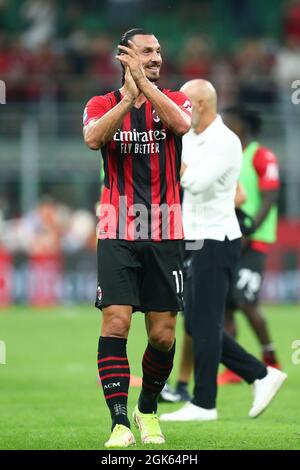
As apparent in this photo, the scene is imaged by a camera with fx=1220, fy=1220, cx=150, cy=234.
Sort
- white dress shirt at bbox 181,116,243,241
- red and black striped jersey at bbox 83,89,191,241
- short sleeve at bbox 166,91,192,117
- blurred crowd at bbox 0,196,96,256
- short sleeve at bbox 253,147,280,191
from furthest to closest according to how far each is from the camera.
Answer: blurred crowd at bbox 0,196,96,256 → short sleeve at bbox 253,147,280,191 → white dress shirt at bbox 181,116,243,241 → short sleeve at bbox 166,91,192,117 → red and black striped jersey at bbox 83,89,191,241

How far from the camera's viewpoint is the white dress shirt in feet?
28.9

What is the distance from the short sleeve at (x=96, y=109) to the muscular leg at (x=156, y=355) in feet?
4.07

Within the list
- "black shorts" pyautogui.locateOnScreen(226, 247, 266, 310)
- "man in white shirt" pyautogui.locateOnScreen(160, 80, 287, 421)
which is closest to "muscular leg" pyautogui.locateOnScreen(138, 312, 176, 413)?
"man in white shirt" pyautogui.locateOnScreen(160, 80, 287, 421)

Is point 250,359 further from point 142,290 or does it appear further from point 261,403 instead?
point 142,290

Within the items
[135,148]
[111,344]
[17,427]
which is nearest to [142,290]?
[111,344]

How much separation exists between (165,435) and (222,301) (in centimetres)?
140

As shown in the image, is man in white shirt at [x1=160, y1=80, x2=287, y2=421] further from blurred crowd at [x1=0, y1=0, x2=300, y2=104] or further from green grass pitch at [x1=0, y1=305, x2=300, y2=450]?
blurred crowd at [x1=0, y1=0, x2=300, y2=104]

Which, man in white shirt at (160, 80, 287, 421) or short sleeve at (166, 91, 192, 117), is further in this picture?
man in white shirt at (160, 80, 287, 421)

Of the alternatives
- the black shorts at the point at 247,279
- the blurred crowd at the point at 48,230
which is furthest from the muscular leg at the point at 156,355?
the blurred crowd at the point at 48,230

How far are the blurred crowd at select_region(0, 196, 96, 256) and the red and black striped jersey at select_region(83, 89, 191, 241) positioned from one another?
1483cm

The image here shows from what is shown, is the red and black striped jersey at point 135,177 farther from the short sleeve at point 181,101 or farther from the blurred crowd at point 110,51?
the blurred crowd at point 110,51

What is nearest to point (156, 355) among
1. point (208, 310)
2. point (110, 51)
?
point (208, 310)

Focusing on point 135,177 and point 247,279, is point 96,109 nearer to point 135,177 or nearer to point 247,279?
point 135,177
